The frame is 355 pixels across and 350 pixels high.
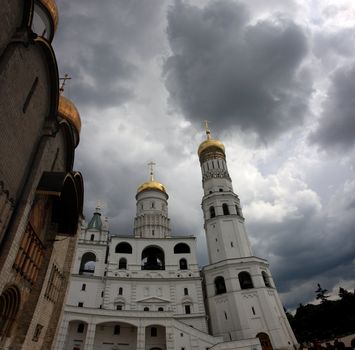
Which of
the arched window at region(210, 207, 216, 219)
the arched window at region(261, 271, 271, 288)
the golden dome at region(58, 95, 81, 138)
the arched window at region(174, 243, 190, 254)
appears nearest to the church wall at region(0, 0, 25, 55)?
the golden dome at region(58, 95, 81, 138)

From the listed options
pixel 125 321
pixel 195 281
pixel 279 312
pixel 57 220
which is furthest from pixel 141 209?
pixel 57 220

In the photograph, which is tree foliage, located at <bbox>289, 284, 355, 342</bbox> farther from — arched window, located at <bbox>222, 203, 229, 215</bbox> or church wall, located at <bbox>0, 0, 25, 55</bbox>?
church wall, located at <bbox>0, 0, 25, 55</bbox>

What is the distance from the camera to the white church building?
2661 cm

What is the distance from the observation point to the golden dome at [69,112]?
17978mm

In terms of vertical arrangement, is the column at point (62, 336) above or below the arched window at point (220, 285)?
below

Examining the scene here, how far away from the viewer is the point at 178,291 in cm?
3278

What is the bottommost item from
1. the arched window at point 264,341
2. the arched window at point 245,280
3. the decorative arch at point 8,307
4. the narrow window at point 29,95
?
the decorative arch at point 8,307

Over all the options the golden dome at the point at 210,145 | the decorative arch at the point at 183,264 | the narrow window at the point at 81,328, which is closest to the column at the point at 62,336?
the narrow window at the point at 81,328

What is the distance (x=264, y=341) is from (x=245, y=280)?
20.2 ft

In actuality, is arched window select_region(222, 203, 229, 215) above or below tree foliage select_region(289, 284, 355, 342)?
above

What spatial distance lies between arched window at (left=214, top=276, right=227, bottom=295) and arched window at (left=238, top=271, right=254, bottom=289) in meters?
1.94

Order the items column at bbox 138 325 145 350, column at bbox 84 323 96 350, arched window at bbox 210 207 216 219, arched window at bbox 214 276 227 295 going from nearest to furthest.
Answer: column at bbox 84 323 96 350
column at bbox 138 325 145 350
arched window at bbox 214 276 227 295
arched window at bbox 210 207 216 219

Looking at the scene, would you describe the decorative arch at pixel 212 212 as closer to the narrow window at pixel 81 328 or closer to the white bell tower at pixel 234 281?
the white bell tower at pixel 234 281

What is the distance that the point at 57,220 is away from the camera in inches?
567
